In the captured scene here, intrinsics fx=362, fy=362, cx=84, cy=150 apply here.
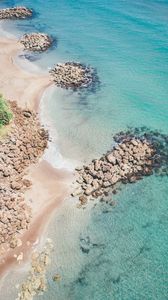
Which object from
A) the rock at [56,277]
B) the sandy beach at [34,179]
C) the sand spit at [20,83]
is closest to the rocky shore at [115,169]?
the sandy beach at [34,179]

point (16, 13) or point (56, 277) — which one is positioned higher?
point (16, 13)

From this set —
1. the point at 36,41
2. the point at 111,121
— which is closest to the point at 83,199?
the point at 111,121

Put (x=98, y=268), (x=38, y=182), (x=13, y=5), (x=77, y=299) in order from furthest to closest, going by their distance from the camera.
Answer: (x=13, y=5) < (x=38, y=182) < (x=98, y=268) < (x=77, y=299)

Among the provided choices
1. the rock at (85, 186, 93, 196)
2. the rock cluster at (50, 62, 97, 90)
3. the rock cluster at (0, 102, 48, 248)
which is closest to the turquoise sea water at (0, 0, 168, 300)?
the rock cluster at (50, 62, 97, 90)

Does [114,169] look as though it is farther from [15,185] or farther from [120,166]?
[15,185]

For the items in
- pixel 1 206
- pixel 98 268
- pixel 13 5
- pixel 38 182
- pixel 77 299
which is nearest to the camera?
pixel 77 299

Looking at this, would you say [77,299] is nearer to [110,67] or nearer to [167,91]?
[167,91]

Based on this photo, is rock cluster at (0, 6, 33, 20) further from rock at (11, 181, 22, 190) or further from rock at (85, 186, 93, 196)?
rock at (85, 186, 93, 196)

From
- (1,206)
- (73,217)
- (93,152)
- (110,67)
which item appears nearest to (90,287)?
(73,217)
